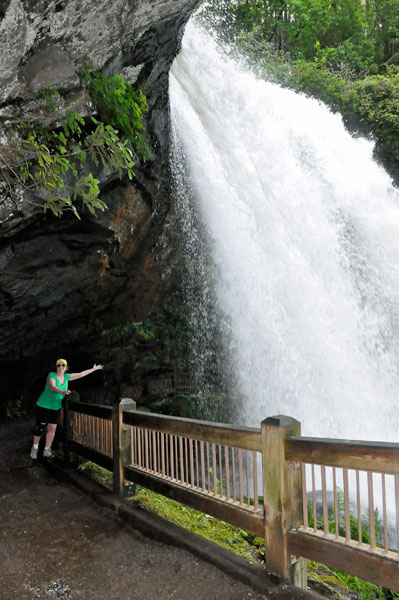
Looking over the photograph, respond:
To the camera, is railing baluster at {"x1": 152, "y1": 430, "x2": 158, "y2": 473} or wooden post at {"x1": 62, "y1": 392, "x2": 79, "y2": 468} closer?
railing baluster at {"x1": 152, "y1": 430, "x2": 158, "y2": 473}

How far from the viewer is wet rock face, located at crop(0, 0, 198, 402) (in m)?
5.72

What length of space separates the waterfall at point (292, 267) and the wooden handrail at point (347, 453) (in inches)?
302

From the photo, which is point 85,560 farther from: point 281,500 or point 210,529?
point 281,500

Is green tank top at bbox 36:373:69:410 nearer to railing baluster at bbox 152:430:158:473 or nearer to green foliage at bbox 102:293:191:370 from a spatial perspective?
railing baluster at bbox 152:430:158:473

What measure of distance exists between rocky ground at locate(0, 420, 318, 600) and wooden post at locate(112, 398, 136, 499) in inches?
12.4

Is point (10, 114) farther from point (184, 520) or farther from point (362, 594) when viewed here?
point (362, 594)

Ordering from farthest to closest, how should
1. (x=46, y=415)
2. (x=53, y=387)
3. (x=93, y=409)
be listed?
(x=46, y=415)
(x=53, y=387)
(x=93, y=409)

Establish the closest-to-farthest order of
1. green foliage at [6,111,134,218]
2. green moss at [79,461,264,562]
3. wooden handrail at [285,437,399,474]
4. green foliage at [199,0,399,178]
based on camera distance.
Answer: wooden handrail at [285,437,399,474]
green moss at [79,461,264,562]
green foliage at [6,111,134,218]
green foliage at [199,0,399,178]

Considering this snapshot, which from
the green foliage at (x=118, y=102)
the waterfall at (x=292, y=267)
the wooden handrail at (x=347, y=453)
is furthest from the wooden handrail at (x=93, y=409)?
the waterfall at (x=292, y=267)

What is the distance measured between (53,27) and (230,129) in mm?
8375

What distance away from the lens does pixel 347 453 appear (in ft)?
9.34

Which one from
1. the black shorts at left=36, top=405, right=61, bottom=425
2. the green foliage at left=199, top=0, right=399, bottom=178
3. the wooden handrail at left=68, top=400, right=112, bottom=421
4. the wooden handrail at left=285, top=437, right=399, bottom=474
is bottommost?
the black shorts at left=36, top=405, right=61, bottom=425

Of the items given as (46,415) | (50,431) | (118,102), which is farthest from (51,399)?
(118,102)

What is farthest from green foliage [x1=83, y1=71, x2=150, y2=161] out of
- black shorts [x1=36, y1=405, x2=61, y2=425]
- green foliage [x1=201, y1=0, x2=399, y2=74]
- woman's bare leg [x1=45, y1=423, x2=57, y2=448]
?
green foliage [x1=201, y1=0, x2=399, y2=74]
